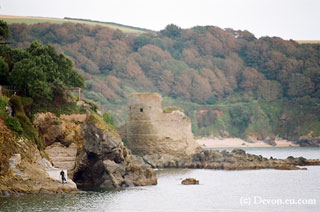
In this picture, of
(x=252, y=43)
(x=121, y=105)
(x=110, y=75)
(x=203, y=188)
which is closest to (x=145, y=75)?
(x=110, y=75)

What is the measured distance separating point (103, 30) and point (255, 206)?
5904 inches

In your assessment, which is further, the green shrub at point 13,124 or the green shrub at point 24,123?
the green shrub at point 24,123

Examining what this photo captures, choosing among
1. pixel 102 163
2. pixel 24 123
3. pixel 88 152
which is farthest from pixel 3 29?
pixel 102 163

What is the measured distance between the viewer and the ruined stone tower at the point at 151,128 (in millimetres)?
67312

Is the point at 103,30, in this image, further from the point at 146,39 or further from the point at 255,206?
the point at 255,206

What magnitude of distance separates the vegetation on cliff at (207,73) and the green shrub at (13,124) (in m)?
101

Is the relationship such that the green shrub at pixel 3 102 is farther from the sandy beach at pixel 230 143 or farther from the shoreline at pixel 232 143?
the sandy beach at pixel 230 143

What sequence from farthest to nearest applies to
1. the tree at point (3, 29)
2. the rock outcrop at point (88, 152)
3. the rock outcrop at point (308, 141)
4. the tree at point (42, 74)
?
Answer: 1. the rock outcrop at point (308, 141)
2. the tree at point (3, 29)
3. the tree at point (42, 74)
4. the rock outcrop at point (88, 152)

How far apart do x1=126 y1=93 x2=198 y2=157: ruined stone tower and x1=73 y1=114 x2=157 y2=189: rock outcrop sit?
789 inches

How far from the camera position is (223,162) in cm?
6600

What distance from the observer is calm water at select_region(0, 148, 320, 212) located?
120 ft

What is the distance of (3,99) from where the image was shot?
136ft

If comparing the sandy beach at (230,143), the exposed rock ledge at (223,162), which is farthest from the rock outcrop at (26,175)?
the sandy beach at (230,143)

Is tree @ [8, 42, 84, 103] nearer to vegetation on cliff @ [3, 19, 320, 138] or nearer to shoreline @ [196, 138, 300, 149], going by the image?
shoreline @ [196, 138, 300, 149]
